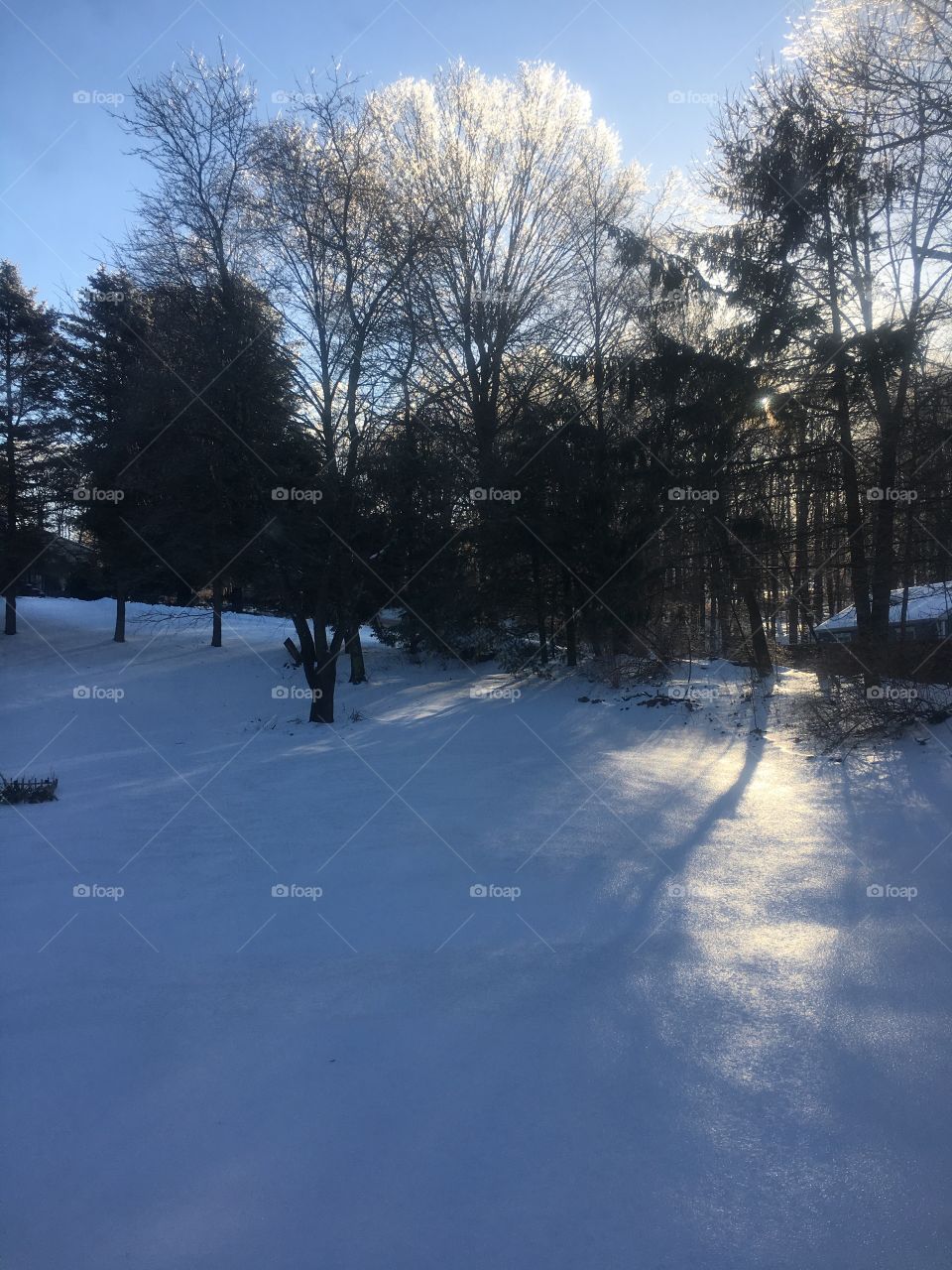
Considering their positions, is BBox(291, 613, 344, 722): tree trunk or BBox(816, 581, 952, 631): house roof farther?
BBox(291, 613, 344, 722): tree trunk

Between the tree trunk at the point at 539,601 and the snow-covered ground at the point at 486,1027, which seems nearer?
the snow-covered ground at the point at 486,1027

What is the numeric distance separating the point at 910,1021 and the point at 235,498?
547 inches

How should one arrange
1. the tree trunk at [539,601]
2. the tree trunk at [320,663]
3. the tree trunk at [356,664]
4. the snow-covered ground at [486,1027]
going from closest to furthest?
1. the snow-covered ground at [486,1027]
2. the tree trunk at [320,663]
3. the tree trunk at [539,601]
4. the tree trunk at [356,664]

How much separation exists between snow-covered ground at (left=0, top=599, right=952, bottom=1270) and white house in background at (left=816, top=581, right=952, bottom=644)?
13.1 feet

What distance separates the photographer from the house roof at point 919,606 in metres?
13.3

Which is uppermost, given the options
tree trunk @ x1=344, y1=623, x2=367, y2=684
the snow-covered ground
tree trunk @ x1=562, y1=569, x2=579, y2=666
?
tree trunk @ x1=562, y1=569, x2=579, y2=666

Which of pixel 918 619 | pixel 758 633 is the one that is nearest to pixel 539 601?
pixel 758 633

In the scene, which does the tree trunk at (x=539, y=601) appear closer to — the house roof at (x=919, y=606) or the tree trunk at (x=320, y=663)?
the tree trunk at (x=320, y=663)

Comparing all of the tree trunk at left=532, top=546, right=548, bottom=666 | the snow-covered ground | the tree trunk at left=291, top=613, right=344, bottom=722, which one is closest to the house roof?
the snow-covered ground

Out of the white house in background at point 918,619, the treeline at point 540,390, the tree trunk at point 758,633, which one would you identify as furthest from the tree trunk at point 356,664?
the white house in background at point 918,619

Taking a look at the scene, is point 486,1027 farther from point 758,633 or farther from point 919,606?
point 919,606

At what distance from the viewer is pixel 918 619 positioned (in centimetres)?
1512

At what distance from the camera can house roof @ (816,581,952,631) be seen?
13.3 meters

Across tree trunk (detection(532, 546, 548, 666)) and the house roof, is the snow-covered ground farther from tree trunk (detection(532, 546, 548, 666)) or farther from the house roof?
tree trunk (detection(532, 546, 548, 666))
